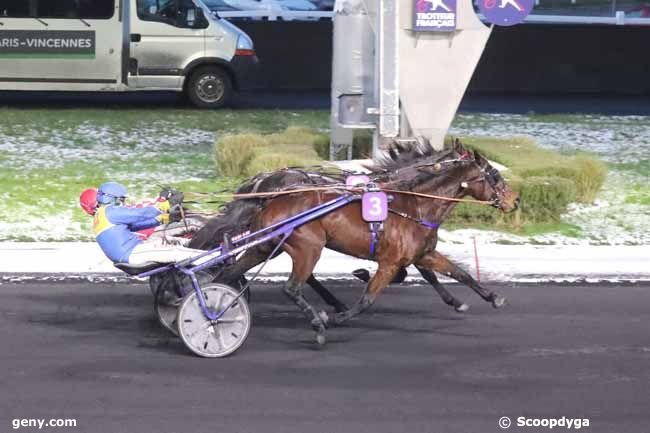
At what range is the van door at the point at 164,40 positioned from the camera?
20766 mm

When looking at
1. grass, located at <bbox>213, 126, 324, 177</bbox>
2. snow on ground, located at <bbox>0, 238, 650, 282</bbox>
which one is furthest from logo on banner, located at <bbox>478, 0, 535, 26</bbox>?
grass, located at <bbox>213, 126, 324, 177</bbox>

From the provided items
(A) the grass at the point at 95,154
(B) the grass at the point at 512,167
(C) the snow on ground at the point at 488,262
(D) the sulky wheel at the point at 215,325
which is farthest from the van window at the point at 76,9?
(D) the sulky wheel at the point at 215,325

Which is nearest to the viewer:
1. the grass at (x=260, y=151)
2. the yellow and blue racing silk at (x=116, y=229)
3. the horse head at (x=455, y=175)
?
the yellow and blue racing silk at (x=116, y=229)

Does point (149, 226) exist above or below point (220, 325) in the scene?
above

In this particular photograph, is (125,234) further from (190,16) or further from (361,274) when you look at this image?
(190,16)

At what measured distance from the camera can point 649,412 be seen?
7.43 meters

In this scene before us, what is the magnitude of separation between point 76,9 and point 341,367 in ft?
45.1

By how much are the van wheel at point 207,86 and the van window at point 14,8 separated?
306 centimetres

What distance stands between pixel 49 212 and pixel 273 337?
211 inches

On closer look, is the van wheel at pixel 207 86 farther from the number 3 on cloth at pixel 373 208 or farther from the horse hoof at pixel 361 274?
the number 3 on cloth at pixel 373 208

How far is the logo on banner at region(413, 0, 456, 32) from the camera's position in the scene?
43.6 ft

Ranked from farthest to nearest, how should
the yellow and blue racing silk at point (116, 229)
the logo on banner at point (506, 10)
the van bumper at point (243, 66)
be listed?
1. the van bumper at point (243, 66)
2. the logo on banner at point (506, 10)
3. the yellow and blue racing silk at point (116, 229)

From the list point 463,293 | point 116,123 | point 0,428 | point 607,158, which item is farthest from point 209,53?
point 0,428

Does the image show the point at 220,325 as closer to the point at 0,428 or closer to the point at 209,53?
the point at 0,428
